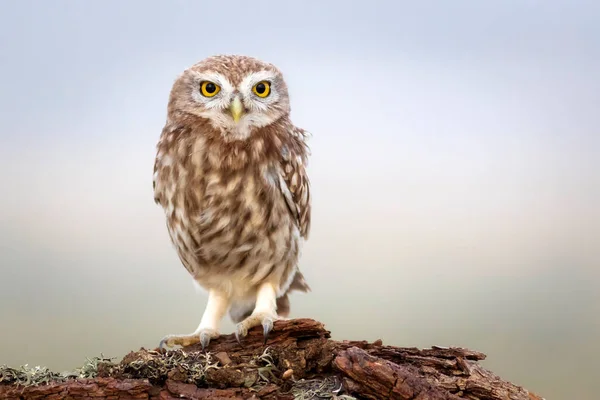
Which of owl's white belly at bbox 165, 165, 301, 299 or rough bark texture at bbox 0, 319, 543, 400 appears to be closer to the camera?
rough bark texture at bbox 0, 319, 543, 400

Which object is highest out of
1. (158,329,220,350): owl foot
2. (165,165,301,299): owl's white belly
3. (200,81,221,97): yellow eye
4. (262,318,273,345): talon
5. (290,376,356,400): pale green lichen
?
(200,81,221,97): yellow eye

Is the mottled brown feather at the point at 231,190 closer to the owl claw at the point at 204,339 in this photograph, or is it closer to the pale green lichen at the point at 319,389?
the owl claw at the point at 204,339

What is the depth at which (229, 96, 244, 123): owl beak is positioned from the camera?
105 inches

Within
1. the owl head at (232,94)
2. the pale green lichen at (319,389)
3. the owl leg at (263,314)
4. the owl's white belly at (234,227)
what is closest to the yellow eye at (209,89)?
the owl head at (232,94)

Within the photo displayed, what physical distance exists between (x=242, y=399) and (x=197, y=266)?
79 cm

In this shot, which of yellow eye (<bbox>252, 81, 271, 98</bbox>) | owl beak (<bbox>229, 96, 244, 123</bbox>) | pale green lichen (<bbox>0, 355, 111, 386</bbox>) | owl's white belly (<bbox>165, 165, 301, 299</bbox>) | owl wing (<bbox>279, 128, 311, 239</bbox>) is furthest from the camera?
owl wing (<bbox>279, 128, 311, 239</bbox>)

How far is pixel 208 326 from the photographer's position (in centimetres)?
310

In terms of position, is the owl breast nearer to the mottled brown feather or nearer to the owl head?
the mottled brown feather

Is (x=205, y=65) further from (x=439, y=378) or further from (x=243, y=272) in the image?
(x=439, y=378)

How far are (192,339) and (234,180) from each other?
29.0 inches

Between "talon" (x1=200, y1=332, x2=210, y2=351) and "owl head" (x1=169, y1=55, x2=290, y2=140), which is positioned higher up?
"owl head" (x1=169, y1=55, x2=290, y2=140)

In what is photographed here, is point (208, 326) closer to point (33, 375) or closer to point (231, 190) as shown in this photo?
point (231, 190)

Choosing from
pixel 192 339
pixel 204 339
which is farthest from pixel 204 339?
pixel 192 339

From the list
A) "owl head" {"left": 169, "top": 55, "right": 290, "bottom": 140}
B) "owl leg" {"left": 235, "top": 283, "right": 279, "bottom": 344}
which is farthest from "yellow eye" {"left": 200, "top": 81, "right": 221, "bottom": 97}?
"owl leg" {"left": 235, "top": 283, "right": 279, "bottom": 344}
